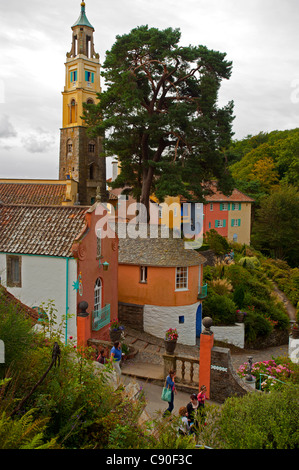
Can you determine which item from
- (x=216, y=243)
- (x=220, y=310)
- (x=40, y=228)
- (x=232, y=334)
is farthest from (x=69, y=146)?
(x=40, y=228)

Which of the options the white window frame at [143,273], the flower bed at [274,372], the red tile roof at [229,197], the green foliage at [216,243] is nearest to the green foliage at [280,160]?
the red tile roof at [229,197]

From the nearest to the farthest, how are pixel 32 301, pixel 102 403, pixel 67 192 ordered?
1. pixel 102 403
2. pixel 32 301
3. pixel 67 192

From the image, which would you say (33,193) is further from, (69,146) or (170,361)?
(170,361)

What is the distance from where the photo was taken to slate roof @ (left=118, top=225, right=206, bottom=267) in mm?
22359

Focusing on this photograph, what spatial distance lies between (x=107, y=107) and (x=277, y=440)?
2471 cm

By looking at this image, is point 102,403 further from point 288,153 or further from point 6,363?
point 288,153

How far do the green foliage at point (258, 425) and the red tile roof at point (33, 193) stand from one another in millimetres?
30976

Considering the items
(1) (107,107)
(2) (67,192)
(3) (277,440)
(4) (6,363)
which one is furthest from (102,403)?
(2) (67,192)

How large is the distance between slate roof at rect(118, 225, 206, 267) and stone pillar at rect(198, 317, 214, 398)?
8.80 metres

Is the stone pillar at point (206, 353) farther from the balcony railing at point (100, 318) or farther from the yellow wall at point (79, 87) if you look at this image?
the yellow wall at point (79, 87)

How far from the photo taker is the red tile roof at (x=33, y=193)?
1385 inches

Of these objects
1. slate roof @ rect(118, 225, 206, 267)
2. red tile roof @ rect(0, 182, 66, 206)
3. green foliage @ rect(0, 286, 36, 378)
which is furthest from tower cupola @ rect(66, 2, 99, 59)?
green foliage @ rect(0, 286, 36, 378)

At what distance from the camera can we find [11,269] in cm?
1602

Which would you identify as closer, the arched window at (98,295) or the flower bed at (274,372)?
the flower bed at (274,372)
